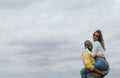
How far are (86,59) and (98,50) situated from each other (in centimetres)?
54

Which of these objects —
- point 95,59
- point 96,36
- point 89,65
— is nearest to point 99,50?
point 95,59

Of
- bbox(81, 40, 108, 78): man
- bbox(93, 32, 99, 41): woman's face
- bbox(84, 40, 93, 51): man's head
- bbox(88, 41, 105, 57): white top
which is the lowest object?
bbox(81, 40, 108, 78): man

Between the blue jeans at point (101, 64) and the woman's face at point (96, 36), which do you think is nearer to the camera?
the blue jeans at point (101, 64)

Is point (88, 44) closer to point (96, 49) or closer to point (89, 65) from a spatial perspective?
point (96, 49)

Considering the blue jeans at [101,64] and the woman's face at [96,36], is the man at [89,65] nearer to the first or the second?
the blue jeans at [101,64]

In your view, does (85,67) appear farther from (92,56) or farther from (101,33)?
(101,33)

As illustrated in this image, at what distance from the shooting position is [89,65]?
11047mm

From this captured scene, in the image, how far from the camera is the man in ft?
36.3

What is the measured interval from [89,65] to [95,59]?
0.49 m

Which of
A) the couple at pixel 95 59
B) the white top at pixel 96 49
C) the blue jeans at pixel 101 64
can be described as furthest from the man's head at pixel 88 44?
the blue jeans at pixel 101 64

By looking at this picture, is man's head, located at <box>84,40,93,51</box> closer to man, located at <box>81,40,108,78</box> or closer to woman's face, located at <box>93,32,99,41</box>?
man, located at <box>81,40,108,78</box>

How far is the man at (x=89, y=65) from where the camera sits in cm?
1108

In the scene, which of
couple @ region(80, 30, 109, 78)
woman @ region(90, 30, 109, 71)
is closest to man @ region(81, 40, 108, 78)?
couple @ region(80, 30, 109, 78)

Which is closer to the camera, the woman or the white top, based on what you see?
the woman
